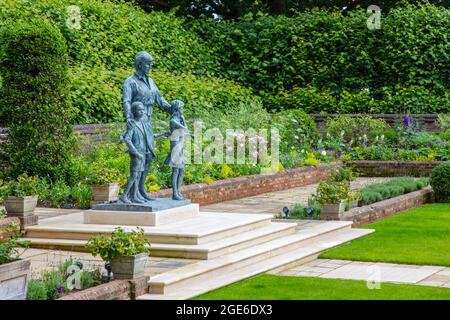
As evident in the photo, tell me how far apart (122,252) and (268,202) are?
24.1ft

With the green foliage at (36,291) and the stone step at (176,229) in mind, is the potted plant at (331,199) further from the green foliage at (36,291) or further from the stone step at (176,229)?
the green foliage at (36,291)

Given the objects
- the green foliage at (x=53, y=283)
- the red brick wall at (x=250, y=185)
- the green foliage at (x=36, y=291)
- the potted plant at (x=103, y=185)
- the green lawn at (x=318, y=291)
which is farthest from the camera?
the red brick wall at (x=250, y=185)

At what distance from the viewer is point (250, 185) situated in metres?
16.7

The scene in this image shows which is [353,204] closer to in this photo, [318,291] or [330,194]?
[330,194]

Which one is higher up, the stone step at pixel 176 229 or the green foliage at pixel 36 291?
the stone step at pixel 176 229

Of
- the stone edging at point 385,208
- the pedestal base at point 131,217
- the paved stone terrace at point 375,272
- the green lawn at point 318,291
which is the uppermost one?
the pedestal base at point 131,217

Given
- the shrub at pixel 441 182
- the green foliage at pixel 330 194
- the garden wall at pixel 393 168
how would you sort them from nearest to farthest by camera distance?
the green foliage at pixel 330 194
the shrub at pixel 441 182
the garden wall at pixel 393 168

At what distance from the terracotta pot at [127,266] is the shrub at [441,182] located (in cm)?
872

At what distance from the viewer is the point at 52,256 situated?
→ 1034cm

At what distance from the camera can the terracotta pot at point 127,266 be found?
8703 mm

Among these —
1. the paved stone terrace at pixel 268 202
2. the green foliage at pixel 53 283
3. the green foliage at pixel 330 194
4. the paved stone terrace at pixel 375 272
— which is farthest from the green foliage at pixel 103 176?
the green foliage at pixel 53 283

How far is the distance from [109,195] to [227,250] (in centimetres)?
346

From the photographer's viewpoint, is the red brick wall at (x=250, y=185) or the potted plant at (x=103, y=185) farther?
the red brick wall at (x=250, y=185)
